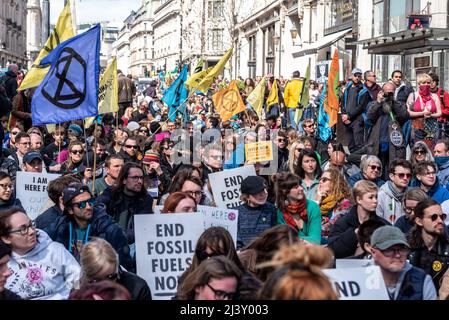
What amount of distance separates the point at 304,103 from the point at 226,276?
12951 millimetres

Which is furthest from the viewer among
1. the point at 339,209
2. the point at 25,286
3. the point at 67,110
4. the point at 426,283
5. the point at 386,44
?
the point at 386,44

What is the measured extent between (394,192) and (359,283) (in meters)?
3.98

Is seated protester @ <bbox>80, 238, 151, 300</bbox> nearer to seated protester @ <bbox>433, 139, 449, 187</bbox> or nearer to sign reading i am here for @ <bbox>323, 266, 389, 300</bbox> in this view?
sign reading i am here for @ <bbox>323, 266, 389, 300</bbox>

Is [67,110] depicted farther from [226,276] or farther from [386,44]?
[386,44]

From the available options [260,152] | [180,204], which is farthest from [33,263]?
[260,152]

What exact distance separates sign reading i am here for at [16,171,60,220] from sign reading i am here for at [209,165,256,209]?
1711 millimetres

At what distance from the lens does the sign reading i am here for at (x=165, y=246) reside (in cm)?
632

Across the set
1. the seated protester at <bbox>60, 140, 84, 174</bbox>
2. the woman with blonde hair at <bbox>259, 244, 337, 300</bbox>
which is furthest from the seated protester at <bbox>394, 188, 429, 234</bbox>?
the seated protester at <bbox>60, 140, 84, 174</bbox>

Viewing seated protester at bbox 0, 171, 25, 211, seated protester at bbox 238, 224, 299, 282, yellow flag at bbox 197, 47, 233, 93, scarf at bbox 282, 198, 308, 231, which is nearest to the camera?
seated protester at bbox 238, 224, 299, 282

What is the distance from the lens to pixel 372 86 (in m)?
15.3

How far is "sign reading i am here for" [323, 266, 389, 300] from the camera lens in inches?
183

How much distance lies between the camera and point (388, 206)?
852 cm

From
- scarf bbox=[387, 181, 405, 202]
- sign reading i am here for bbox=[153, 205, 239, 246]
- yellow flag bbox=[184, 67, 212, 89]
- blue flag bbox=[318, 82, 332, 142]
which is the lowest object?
sign reading i am here for bbox=[153, 205, 239, 246]
